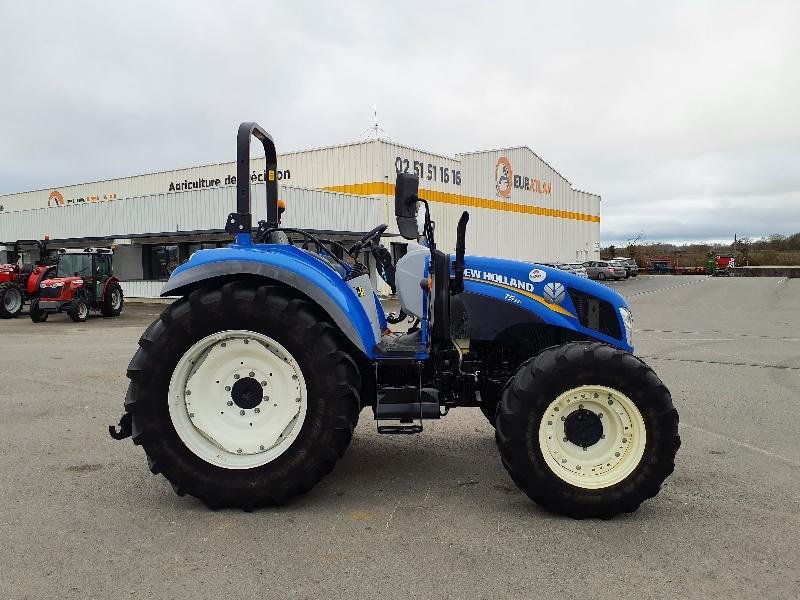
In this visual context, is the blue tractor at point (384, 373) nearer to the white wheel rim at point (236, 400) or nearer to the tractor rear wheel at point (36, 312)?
the white wheel rim at point (236, 400)

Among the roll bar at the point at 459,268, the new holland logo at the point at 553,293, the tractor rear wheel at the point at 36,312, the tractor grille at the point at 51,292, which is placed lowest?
the tractor rear wheel at the point at 36,312

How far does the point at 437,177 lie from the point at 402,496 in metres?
26.8

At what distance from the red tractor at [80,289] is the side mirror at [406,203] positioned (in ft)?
52.7

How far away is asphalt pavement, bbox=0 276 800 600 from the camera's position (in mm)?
2789

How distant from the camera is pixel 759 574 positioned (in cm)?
286

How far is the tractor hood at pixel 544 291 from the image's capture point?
392 cm

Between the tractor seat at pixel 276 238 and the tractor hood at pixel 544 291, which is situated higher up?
the tractor seat at pixel 276 238

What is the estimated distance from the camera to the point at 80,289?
17.7m

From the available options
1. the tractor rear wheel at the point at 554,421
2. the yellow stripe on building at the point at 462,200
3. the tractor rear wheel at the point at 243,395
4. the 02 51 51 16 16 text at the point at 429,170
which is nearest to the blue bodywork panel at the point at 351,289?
the tractor rear wheel at the point at 243,395

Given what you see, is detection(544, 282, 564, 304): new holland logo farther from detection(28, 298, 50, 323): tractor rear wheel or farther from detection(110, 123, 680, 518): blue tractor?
detection(28, 298, 50, 323): tractor rear wheel

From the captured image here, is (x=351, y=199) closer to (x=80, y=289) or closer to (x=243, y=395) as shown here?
(x=80, y=289)

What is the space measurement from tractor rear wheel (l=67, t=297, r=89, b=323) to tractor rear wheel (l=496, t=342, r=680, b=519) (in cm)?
1638

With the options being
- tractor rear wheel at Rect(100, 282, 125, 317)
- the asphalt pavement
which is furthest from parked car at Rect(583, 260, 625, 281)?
the asphalt pavement

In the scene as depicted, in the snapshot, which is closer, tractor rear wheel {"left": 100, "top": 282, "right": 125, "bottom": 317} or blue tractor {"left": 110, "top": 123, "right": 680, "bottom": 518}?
blue tractor {"left": 110, "top": 123, "right": 680, "bottom": 518}
